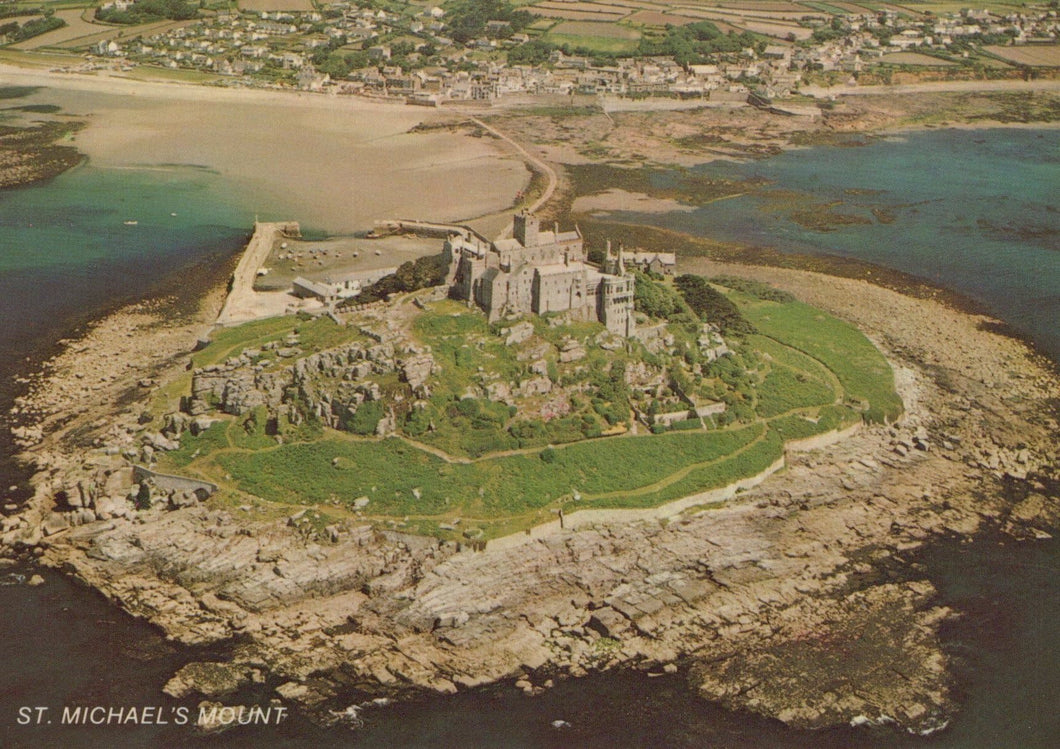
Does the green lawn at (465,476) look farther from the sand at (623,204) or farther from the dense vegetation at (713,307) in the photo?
the sand at (623,204)

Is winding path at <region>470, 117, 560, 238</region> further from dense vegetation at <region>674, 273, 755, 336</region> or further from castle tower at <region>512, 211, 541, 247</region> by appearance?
castle tower at <region>512, 211, 541, 247</region>

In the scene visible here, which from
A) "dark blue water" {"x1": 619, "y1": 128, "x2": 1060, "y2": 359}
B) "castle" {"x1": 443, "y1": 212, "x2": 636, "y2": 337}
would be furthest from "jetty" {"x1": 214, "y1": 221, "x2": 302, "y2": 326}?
"dark blue water" {"x1": 619, "y1": 128, "x2": 1060, "y2": 359}

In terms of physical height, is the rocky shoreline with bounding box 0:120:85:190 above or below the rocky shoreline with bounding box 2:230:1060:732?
above

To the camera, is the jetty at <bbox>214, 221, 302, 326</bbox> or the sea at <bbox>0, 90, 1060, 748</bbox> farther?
the jetty at <bbox>214, 221, 302, 326</bbox>

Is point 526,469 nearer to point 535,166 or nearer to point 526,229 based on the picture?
point 526,229

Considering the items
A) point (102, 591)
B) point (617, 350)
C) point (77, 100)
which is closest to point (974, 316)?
point (617, 350)

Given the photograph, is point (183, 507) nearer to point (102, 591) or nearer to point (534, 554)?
point (102, 591)

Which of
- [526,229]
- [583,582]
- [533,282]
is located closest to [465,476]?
[583,582]

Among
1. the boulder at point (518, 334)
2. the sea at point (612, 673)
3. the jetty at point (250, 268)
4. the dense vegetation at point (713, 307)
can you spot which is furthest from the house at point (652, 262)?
the jetty at point (250, 268)
